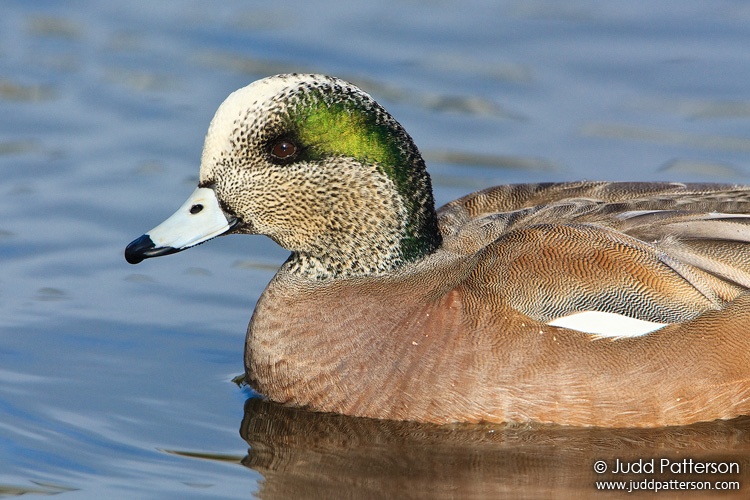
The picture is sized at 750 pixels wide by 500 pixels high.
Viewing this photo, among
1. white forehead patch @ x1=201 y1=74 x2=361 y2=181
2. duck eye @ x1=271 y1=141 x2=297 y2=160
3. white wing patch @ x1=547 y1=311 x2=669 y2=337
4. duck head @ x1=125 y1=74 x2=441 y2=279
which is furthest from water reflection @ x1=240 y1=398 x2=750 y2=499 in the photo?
white forehead patch @ x1=201 y1=74 x2=361 y2=181

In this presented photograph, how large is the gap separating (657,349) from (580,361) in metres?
0.35

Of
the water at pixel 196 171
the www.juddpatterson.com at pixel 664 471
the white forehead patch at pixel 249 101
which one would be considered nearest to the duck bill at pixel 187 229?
the white forehead patch at pixel 249 101

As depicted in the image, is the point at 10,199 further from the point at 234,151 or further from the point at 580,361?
the point at 580,361

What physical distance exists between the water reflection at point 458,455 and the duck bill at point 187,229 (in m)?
0.93

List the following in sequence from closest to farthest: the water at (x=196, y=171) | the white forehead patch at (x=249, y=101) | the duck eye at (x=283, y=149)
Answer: the water at (x=196, y=171)
the white forehead patch at (x=249, y=101)
the duck eye at (x=283, y=149)

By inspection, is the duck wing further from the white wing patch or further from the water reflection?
the water reflection

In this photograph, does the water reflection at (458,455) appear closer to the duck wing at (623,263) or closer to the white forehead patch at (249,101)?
the duck wing at (623,263)

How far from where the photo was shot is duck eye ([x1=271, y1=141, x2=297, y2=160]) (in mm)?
6551

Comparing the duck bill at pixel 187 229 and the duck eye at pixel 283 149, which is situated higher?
the duck eye at pixel 283 149

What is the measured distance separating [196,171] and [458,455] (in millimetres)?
3838

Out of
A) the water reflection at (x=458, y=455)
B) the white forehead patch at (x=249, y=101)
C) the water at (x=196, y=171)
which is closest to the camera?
the water reflection at (x=458, y=455)

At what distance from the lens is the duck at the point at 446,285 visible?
243 inches

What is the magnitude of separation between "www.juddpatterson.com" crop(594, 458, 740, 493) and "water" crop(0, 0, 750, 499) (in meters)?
0.06

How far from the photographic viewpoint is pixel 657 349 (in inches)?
243
